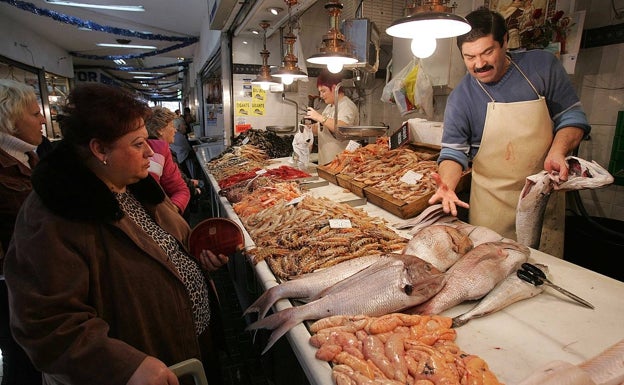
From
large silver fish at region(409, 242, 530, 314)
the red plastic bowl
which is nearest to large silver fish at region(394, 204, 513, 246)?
large silver fish at region(409, 242, 530, 314)

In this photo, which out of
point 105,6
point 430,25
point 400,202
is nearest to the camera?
point 430,25

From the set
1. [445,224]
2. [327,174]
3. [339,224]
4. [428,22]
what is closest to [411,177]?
[445,224]

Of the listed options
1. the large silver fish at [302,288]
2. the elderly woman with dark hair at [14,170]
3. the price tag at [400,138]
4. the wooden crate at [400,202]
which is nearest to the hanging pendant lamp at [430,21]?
the wooden crate at [400,202]

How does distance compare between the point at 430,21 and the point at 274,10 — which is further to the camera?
the point at 274,10

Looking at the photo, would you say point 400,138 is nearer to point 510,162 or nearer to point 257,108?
point 510,162

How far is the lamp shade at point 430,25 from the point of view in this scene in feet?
6.23

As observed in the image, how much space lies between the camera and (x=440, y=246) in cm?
192

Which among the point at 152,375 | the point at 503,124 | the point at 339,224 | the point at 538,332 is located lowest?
the point at 152,375

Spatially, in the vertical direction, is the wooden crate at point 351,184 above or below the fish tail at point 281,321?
above

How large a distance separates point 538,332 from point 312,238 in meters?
1.30

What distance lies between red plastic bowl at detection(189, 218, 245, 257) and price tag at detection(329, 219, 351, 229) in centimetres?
64

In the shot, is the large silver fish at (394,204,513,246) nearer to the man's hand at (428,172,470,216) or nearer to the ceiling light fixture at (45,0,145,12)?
the man's hand at (428,172,470,216)

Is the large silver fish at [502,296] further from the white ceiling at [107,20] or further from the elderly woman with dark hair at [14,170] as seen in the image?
the white ceiling at [107,20]

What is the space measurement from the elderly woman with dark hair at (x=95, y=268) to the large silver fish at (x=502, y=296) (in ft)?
3.99
